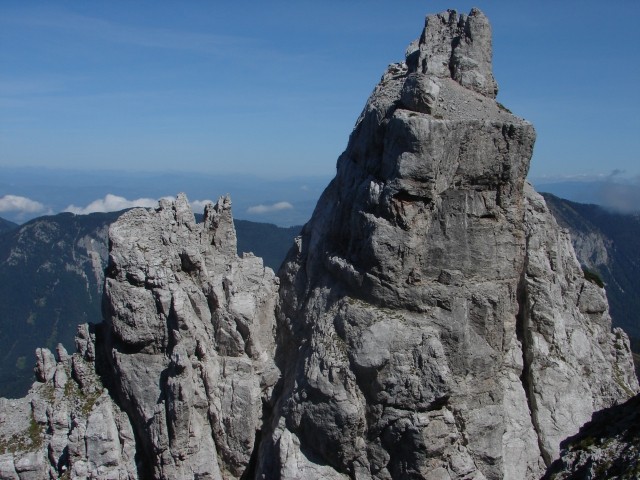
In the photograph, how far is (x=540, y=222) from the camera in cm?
4081

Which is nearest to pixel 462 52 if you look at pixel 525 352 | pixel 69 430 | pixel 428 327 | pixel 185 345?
pixel 428 327

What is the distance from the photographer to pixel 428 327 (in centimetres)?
3375

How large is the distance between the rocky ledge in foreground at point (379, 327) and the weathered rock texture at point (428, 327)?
0.31ft

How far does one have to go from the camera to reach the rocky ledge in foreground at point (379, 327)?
110 feet

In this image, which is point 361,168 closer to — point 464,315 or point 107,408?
point 464,315

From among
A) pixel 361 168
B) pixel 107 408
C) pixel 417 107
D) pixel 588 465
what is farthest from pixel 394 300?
pixel 107 408

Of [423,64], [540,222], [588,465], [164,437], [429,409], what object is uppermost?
[423,64]

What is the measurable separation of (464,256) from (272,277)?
47.6 feet

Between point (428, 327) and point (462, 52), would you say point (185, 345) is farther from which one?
point (462, 52)

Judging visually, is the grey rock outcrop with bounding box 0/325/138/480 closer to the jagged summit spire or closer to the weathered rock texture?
the weathered rock texture

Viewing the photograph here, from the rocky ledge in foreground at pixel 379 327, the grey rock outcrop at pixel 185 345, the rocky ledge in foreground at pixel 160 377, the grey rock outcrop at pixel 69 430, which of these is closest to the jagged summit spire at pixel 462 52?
the rocky ledge in foreground at pixel 379 327

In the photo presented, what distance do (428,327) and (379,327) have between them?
270 cm

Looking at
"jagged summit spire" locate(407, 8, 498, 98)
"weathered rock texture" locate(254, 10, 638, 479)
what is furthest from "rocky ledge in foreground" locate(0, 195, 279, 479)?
"jagged summit spire" locate(407, 8, 498, 98)

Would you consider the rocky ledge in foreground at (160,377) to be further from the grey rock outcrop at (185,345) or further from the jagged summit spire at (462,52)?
the jagged summit spire at (462,52)
